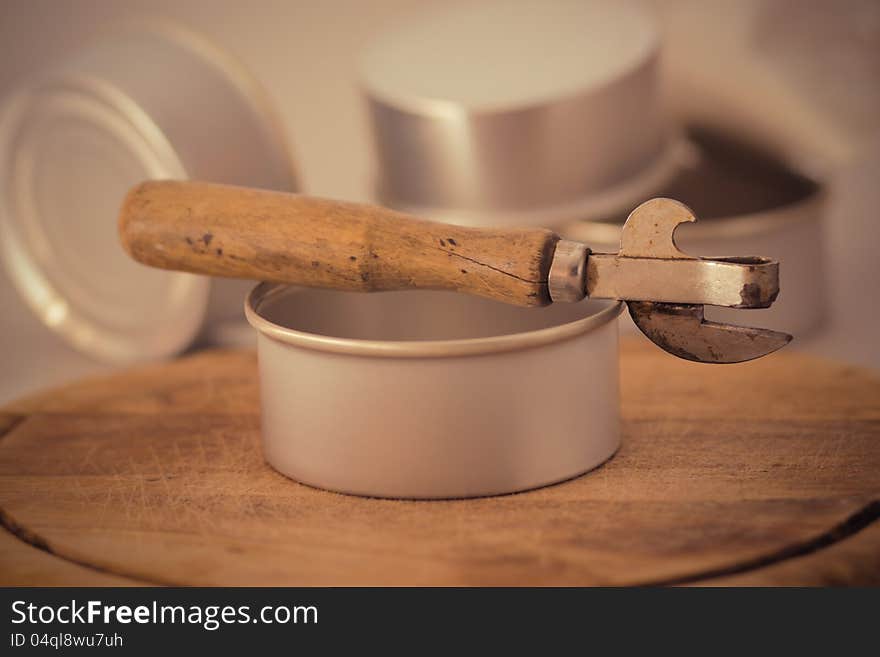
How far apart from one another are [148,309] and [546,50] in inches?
18.8

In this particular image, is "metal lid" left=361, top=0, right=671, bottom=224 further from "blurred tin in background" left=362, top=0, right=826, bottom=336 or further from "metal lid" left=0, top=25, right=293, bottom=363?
"metal lid" left=0, top=25, right=293, bottom=363

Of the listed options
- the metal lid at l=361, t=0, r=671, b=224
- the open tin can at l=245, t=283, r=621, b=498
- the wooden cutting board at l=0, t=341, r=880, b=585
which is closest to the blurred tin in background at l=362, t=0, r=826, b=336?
the metal lid at l=361, t=0, r=671, b=224

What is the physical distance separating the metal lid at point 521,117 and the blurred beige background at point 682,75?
4.4 inches

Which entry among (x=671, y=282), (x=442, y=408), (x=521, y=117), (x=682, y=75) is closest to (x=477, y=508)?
(x=442, y=408)

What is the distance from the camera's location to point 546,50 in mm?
1378

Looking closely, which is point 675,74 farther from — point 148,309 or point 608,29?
point 148,309

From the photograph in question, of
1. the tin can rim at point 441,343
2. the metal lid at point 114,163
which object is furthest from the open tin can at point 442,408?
the metal lid at point 114,163

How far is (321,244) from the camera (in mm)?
865

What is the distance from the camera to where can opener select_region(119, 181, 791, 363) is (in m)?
0.81

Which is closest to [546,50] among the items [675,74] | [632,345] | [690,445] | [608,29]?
[608,29]

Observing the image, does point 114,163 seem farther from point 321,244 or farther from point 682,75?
point 682,75

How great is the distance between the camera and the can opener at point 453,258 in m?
0.81

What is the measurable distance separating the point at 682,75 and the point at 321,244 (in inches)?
31.7

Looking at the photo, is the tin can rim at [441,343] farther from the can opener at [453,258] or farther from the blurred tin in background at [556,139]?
the blurred tin in background at [556,139]
